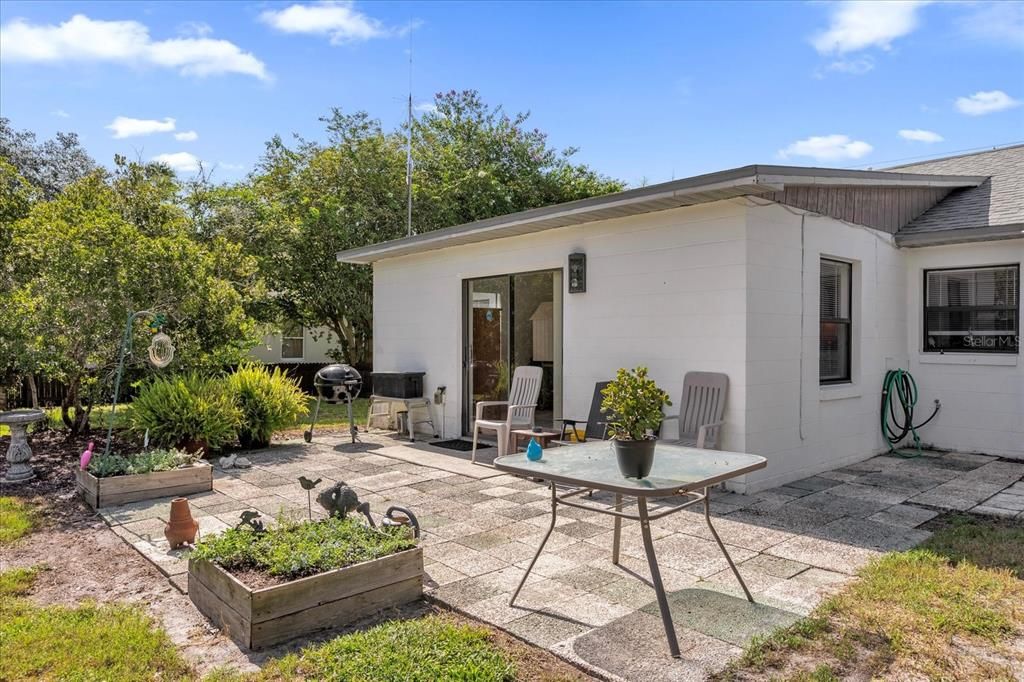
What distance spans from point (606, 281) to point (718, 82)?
6657 millimetres

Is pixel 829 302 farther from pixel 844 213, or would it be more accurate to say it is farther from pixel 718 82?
pixel 718 82

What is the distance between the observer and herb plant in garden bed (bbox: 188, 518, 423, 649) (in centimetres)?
273

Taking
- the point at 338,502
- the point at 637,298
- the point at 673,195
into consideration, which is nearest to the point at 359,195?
the point at 637,298

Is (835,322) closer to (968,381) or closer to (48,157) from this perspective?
(968,381)

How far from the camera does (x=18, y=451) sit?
606 centimetres

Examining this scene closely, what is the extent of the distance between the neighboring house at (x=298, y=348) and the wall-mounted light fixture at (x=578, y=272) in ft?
36.9

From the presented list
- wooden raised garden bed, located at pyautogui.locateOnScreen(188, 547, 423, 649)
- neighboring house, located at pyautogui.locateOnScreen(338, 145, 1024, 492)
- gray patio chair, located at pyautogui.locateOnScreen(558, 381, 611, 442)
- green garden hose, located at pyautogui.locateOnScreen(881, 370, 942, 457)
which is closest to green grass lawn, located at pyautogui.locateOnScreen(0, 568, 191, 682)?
wooden raised garden bed, located at pyautogui.locateOnScreen(188, 547, 423, 649)

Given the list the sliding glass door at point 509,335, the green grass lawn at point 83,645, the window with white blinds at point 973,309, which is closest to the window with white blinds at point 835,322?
the window with white blinds at point 973,309

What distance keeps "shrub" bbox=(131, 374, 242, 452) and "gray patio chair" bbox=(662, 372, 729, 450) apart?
4.62 metres

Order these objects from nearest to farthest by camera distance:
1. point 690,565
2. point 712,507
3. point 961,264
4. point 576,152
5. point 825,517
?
point 690,565, point 825,517, point 712,507, point 961,264, point 576,152

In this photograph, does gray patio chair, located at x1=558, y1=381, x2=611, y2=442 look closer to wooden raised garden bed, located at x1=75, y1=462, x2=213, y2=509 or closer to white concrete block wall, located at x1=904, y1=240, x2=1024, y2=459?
wooden raised garden bed, located at x1=75, y1=462, x2=213, y2=509

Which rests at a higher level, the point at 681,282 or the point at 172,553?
the point at 681,282

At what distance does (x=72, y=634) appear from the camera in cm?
279

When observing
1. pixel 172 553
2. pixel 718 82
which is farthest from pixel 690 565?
pixel 718 82
